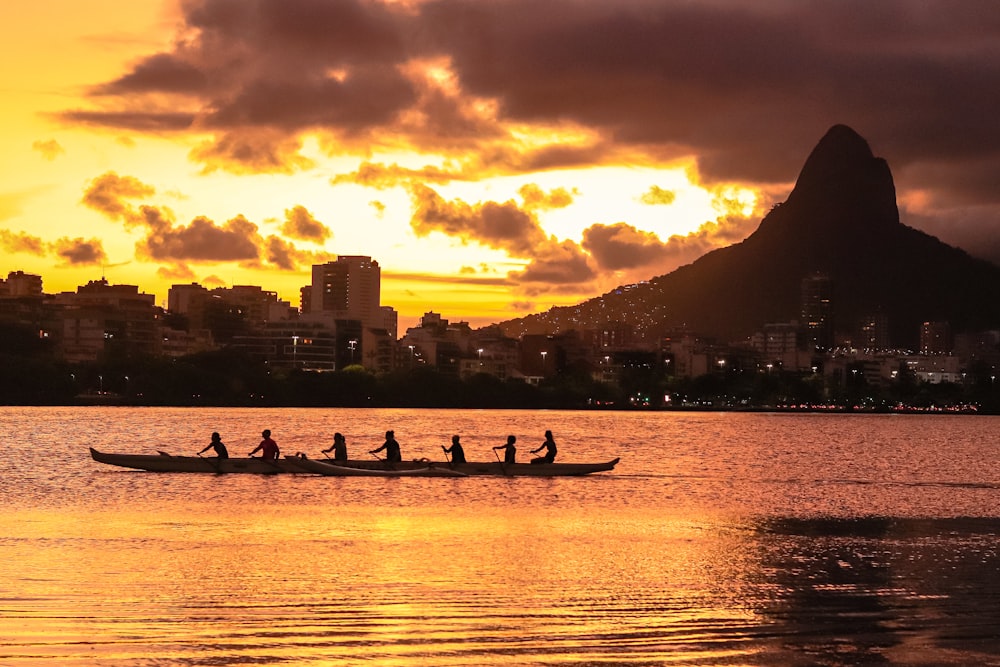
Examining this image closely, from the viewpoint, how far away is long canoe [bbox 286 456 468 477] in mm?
60031

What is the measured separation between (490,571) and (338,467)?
29291 millimetres

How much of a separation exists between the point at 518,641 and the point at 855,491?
47.9m

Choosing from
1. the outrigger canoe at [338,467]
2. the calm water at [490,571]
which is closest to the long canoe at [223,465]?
the outrigger canoe at [338,467]

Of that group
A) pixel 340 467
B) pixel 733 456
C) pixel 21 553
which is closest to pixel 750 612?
pixel 21 553

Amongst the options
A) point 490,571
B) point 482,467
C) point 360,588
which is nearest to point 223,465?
point 482,467

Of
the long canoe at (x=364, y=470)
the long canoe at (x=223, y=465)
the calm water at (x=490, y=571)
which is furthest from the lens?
the long canoe at (x=223, y=465)

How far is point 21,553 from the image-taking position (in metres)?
33.6

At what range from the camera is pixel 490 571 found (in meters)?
31.8

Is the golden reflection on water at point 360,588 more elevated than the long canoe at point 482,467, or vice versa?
the long canoe at point 482,467

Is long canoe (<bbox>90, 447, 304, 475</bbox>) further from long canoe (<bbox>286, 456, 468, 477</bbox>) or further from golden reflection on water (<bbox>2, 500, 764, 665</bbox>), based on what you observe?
golden reflection on water (<bbox>2, 500, 764, 665</bbox>)

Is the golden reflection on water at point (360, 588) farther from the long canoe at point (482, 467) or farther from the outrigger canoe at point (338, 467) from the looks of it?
the long canoe at point (482, 467)

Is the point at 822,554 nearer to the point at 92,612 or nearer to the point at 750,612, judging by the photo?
the point at 750,612

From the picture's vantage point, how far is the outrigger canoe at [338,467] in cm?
6053

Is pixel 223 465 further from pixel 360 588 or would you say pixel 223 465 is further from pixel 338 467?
pixel 360 588
